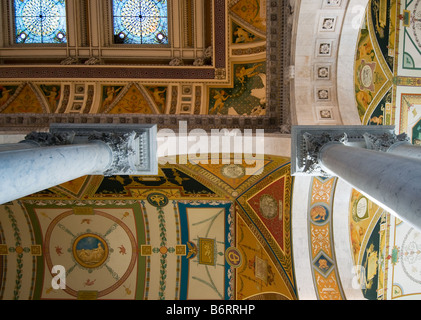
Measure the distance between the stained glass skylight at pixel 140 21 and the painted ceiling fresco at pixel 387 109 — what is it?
5.25 meters

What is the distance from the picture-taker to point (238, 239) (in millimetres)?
9344

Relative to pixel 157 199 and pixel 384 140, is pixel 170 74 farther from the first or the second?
pixel 384 140

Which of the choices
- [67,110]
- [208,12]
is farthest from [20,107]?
[208,12]

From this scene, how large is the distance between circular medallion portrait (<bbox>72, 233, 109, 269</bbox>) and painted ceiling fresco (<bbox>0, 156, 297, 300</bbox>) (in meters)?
0.03

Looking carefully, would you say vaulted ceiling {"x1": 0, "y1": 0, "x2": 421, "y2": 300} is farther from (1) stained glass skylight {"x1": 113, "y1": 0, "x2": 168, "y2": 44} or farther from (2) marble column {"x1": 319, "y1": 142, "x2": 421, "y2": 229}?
(2) marble column {"x1": 319, "y1": 142, "x2": 421, "y2": 229}

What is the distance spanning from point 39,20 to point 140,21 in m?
2.78

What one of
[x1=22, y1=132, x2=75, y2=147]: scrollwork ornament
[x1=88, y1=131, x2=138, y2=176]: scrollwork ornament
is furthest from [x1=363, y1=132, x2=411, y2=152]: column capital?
[x1=22, y1=132, x2=75, y2=147]: scrollwork ornament

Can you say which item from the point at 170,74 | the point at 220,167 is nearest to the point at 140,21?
the point at 170,74

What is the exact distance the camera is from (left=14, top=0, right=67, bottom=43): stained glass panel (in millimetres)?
9570

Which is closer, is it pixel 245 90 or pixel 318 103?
pixel 318 103

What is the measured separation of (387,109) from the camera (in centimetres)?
823

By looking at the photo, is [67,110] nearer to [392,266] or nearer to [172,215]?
[172,215]

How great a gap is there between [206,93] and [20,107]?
469 centimetres

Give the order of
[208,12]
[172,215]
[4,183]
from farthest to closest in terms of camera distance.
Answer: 1. [172,215]
2. [208,12]
3. [4,183]
